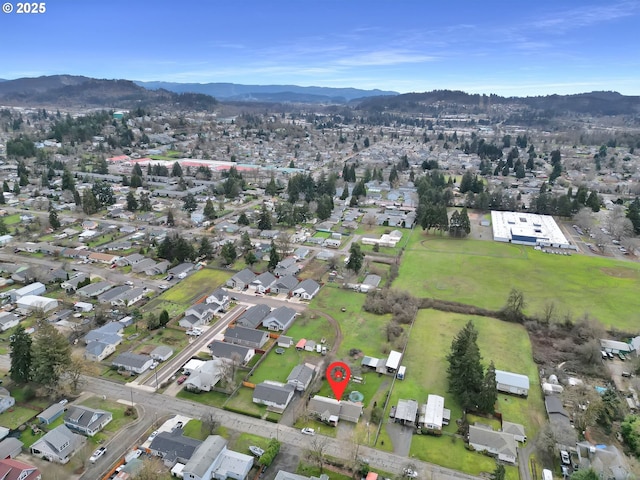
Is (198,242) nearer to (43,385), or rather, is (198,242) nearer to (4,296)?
(4,296)

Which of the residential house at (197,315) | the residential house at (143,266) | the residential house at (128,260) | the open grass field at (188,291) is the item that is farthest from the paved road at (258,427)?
the residential house at (128,260)

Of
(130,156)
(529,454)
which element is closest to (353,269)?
(529,454)

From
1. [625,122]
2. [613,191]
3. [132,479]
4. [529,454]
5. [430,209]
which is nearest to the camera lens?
[132,479]

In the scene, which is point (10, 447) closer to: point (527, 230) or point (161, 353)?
point (161, 353)

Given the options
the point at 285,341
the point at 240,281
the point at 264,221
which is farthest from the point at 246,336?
the point at 264,221

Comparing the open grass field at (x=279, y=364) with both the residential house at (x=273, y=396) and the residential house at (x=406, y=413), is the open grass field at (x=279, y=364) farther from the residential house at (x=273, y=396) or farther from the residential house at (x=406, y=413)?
the residential house at (x=406, y=413)

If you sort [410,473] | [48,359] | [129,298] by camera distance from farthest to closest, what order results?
[129,298] < [48,359] < [410,473]
